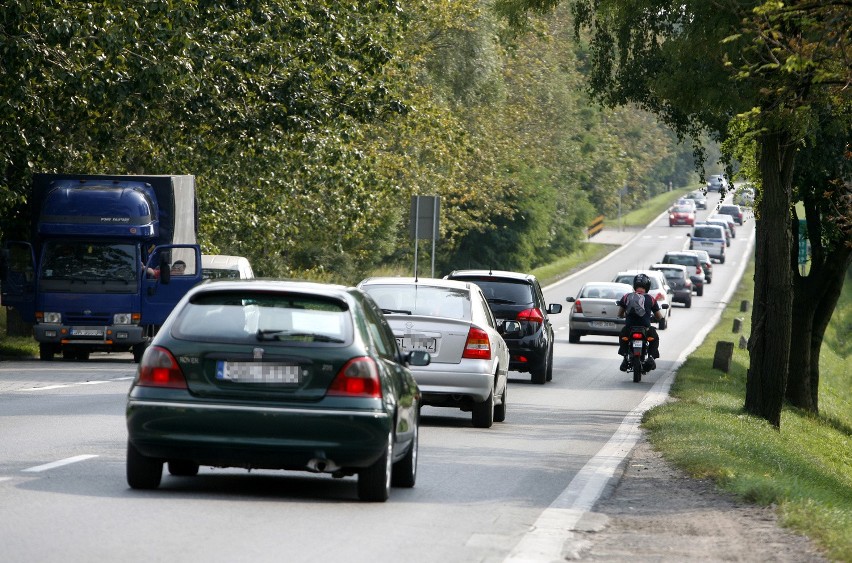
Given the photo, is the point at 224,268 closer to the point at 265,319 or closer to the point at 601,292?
the point at 601,292

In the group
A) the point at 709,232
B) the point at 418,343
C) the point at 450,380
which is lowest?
the point at 450,380

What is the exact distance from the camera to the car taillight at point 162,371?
9.99m

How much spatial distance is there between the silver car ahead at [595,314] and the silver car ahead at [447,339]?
22555 mm

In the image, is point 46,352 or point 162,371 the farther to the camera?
point 46,352

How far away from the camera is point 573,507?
35.0ft

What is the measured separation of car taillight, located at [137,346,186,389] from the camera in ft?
32.8

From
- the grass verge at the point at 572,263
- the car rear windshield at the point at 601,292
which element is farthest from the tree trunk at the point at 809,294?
the grass verge at the point at 572,263

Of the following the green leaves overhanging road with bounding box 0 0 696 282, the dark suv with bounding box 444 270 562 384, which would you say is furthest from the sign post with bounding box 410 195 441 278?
the dark suv with bounding box 444 270 562 384

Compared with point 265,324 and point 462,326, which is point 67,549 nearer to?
point 265,324

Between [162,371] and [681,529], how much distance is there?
333 centimetres

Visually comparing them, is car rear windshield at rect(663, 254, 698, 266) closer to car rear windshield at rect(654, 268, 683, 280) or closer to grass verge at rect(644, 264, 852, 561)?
car rear windshield at rect(654, 268, 683, 280)

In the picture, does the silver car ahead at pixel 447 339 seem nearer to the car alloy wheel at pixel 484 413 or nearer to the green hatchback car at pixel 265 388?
the car alloy wheel at pixel 484 413

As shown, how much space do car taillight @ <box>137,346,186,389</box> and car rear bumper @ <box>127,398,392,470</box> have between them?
0.13 m

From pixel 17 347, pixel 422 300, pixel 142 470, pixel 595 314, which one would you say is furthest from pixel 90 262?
pixel 142 470
